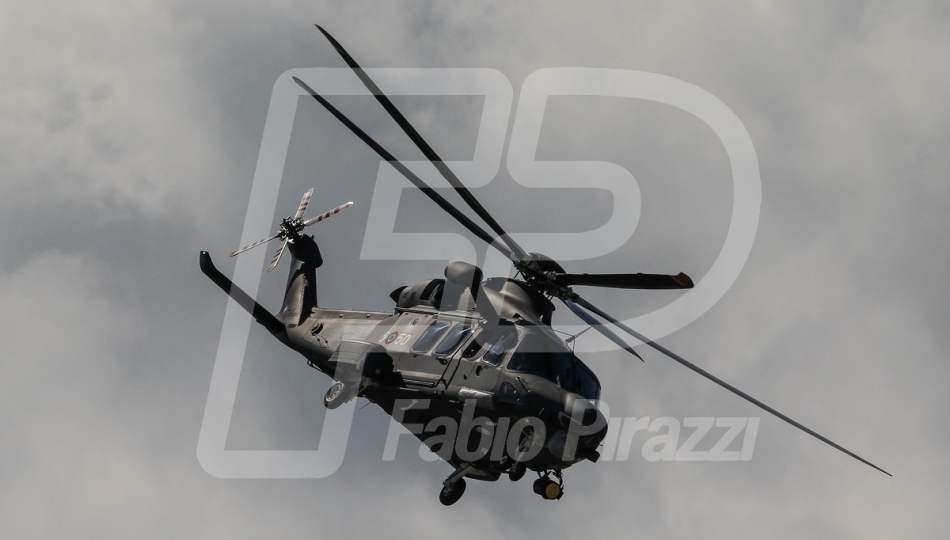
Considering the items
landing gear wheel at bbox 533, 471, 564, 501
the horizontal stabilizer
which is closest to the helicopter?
landing gear wheel at bbox 533, 471, 564, 501

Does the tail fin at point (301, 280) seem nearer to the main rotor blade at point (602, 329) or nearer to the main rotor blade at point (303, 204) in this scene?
the main rotor blade at point (303, 204)

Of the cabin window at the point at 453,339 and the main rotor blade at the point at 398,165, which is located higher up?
the main rotor blade at the point at 398,165

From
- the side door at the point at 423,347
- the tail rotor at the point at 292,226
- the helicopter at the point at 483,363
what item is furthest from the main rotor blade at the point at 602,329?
the tail rotor at the point at 292,226

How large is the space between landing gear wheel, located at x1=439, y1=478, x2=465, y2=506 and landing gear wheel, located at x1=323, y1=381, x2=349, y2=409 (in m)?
4.16

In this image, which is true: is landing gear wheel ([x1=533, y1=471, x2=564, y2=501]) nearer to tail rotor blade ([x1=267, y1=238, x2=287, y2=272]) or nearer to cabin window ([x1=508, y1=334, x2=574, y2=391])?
cabin window ([x1=508, y1=334, x2=574, y2=391])

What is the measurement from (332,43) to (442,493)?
13615 millimetres

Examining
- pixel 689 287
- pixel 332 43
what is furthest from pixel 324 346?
pixel 689 287

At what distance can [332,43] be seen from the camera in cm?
2577

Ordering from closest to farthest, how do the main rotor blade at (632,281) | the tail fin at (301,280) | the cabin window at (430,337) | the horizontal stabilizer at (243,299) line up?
the main rotor blade at (632,281) < the cabin window at (430,337) < the horizontal stabilizer at (243,299) < the tail fin at (301,280)

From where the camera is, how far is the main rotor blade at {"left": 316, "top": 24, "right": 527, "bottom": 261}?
25812mm

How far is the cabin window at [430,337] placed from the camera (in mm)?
32344

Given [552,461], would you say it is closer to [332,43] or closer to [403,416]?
[403,416]

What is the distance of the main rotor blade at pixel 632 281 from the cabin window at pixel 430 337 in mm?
4208

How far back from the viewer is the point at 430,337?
32.6 metres
